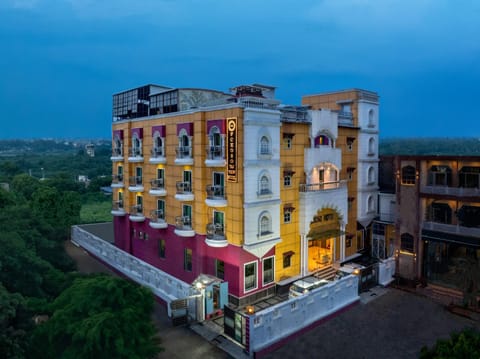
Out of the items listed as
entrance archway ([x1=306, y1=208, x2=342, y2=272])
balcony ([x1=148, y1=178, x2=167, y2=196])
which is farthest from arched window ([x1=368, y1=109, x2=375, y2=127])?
balcony ([x1=148, y1=178, x2=167, y2=196])

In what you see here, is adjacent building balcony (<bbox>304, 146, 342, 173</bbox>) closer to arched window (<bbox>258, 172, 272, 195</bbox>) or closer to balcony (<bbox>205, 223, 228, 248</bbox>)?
arched window (<bbox>258, 172, 272, 195</bbox>)

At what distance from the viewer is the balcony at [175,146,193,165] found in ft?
88.8

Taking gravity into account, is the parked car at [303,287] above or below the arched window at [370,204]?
below

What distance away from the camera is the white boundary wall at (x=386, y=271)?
2783 centimetres

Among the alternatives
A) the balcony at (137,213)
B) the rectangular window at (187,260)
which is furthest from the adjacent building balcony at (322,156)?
A: the balcony at (137,213)

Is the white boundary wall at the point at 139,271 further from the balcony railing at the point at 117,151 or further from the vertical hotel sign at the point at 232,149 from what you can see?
the balcony railing at the point at 117,151

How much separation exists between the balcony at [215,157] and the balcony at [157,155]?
6.27 meters

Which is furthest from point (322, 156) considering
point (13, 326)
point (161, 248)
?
point (13, 326)

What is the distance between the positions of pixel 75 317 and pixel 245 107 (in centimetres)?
1563

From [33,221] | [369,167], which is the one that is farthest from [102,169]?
[369,167]

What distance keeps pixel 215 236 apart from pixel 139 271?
7.59 meters

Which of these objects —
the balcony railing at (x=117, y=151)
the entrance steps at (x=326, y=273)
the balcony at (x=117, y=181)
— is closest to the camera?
the entrance steps at (x=326, y=273)

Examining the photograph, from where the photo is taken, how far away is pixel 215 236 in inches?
989

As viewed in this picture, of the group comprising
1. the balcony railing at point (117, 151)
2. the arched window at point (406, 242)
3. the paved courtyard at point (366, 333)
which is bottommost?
the paved courtyard at point (366, 333)
